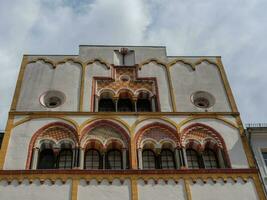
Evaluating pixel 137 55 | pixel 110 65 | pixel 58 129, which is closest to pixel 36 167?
pixel 58 129

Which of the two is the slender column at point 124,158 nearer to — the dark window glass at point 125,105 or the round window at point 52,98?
the dark window glass at point 125,105

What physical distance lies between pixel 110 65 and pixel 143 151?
6.61 meters

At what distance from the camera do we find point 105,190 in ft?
61.1

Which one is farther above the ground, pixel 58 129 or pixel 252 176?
pixel 58 129

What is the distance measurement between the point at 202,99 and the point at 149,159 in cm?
527

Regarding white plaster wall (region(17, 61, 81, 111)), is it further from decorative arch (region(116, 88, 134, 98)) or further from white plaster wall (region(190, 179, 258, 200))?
white plaster wall (region(190, 179, 258, 200))

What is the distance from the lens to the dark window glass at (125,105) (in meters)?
23.5

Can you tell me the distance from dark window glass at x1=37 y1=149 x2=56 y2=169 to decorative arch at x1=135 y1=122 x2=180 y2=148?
4228 millimetres

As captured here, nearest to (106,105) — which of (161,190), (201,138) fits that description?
(201,138)

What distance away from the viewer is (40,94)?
2347 centimetres

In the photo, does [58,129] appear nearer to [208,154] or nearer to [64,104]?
[64,104]

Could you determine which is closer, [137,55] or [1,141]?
[1,141]

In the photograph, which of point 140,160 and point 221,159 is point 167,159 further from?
point 221,159

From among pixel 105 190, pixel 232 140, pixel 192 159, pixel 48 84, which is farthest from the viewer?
pixel 48 84
